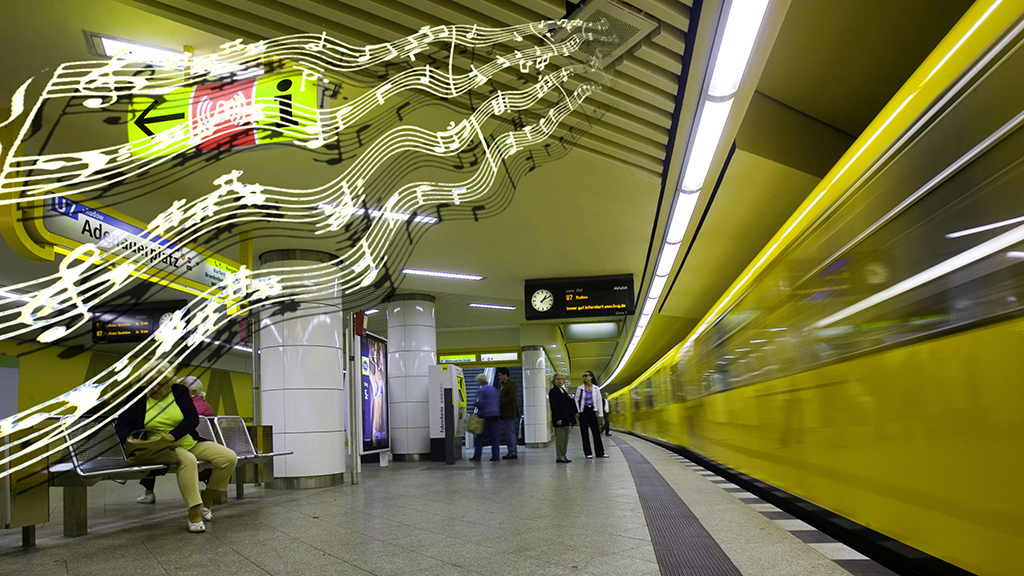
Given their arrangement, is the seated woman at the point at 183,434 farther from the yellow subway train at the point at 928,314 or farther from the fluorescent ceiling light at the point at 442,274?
the fluorescent ceiling light at the point at 442,274

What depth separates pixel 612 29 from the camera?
15.8ft

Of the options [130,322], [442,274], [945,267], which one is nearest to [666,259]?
[442,274]

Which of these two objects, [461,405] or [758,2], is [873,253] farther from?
[461,405]

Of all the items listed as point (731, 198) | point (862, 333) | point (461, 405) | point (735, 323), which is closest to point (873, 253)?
point (862, 333)

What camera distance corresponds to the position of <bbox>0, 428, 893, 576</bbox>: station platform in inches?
149

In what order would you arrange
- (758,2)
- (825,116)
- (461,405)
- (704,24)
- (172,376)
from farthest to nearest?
(461,405)
(825,116)
(172,376)
(704,24)
(758,2)

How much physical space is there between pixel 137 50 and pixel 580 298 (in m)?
9.38

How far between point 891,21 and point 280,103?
5.18 metres

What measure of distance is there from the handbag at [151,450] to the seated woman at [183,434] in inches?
2.2

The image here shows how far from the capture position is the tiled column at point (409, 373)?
1612 centimetres

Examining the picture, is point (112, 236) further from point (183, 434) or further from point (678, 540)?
point (678, 540)

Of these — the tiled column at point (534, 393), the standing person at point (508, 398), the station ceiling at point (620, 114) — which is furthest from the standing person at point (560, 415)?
the tiled column at point (534, 393)

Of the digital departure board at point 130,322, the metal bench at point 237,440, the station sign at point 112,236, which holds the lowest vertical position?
the metal bench at point 237,440

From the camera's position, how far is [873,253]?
12.1ft
